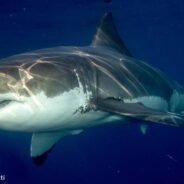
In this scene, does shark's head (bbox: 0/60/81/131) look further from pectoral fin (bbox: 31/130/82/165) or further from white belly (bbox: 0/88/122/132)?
pectoral fin (bbox: 31/130/82/165)

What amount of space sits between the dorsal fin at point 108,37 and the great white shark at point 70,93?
0.77m

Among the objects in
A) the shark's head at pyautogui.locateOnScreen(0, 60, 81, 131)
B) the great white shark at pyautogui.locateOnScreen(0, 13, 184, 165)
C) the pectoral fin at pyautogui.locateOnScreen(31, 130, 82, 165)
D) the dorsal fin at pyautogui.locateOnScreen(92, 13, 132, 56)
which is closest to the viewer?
the shark's head at pyautogui.locateOnScreen(0, 60, 81, 131)

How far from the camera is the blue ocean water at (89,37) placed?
20.8 meters

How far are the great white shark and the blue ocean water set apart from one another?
43.4 ft

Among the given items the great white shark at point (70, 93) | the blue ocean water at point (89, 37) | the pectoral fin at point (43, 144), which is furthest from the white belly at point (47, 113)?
the blue ocean water at point (89, 37)

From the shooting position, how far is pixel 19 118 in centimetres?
383

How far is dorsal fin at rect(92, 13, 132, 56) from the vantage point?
7148 millimetres

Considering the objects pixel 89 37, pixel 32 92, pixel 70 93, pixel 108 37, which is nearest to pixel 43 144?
pixel 70 93

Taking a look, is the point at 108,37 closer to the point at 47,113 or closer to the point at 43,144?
the point at 43,144

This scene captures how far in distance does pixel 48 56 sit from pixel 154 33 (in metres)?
30.1

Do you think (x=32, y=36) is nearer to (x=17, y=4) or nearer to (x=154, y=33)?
(x=17, y=4)

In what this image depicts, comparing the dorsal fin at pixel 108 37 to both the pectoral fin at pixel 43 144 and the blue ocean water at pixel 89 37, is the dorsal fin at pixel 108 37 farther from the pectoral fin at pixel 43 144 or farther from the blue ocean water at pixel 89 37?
the blue ocean water at pixel 89 37

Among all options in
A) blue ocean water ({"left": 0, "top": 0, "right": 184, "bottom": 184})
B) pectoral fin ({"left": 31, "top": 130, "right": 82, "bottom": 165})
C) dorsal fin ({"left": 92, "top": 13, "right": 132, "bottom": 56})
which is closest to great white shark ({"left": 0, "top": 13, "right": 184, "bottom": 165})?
pectoral fin ({"left": 31, "top": 130, "right": 82, "bottom": 165})

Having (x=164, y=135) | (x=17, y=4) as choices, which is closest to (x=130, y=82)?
(x=17, y=4)
